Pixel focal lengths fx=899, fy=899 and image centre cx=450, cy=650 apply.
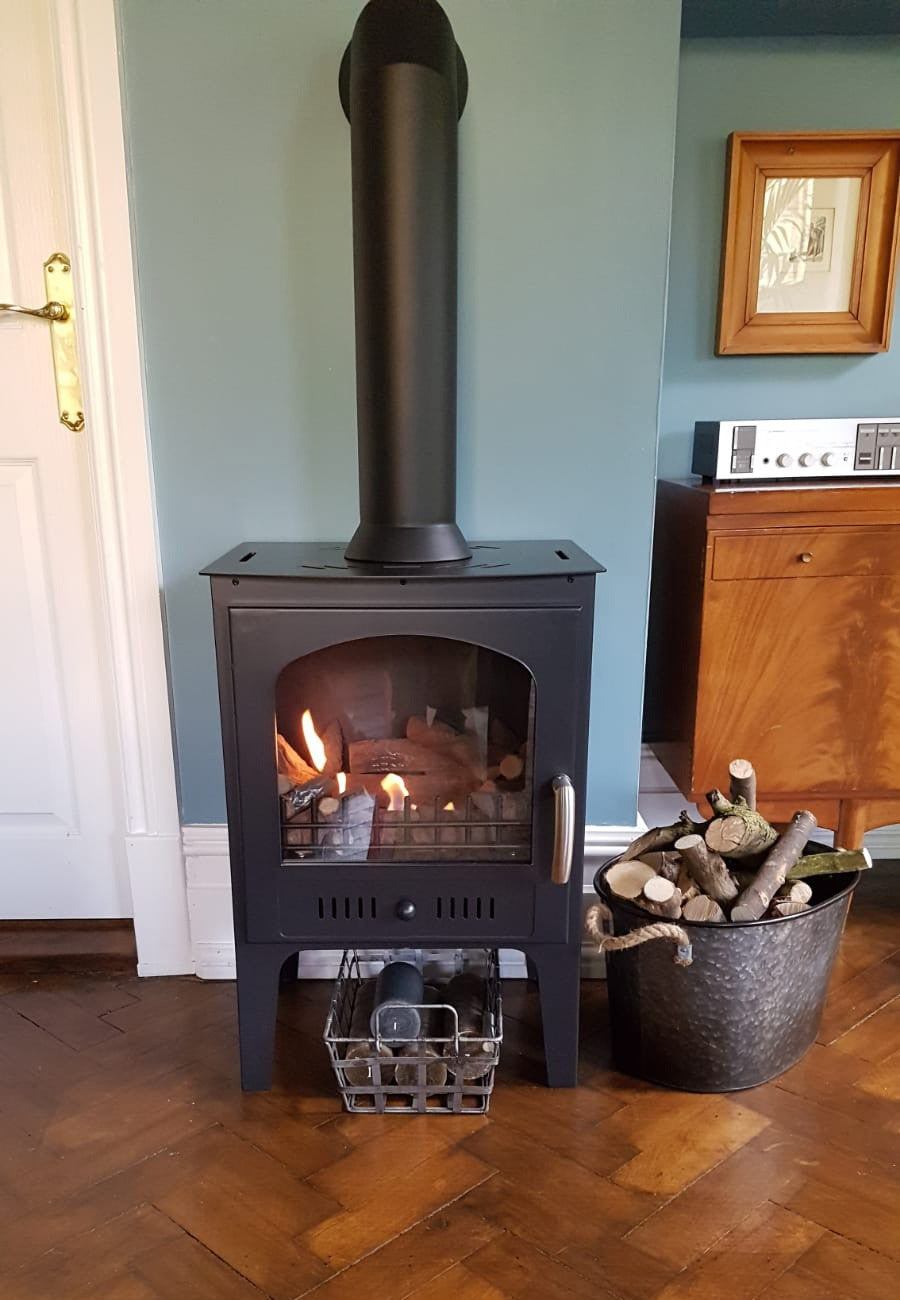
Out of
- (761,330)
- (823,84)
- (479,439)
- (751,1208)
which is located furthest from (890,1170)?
(823,84)

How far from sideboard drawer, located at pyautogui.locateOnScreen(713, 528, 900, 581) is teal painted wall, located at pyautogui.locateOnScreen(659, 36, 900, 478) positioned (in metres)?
0.40

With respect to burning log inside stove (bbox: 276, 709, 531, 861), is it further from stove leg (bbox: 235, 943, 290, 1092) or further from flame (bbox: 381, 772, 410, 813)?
stove leg (bbox: 235, 943, 290, 1092)

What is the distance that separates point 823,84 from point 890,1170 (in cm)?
190

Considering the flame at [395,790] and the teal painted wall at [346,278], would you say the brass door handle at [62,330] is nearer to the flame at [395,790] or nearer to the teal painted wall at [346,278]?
the teal painted wall at [346,278]

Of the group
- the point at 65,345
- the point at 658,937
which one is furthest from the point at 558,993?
the point at 65,345

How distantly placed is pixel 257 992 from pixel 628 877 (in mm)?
599

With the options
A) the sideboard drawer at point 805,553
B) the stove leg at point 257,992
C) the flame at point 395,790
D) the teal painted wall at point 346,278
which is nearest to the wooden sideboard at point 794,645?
the sideboard drawer at point 805,553

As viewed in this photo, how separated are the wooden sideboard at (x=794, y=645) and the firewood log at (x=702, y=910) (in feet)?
1.07

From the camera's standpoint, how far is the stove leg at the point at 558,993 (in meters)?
1.37

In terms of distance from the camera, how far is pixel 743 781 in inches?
57.9

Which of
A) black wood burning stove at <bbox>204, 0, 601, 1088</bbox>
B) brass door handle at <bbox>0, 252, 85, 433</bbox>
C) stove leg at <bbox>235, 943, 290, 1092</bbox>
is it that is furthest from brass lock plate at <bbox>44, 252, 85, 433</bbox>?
stove leg at <bbox>235, 943, 290, 1092</bbox>

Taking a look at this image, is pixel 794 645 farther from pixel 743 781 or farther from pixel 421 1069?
pixel 421 1069

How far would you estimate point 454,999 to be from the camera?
147 cm

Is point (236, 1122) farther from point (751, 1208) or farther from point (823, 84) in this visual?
point (823, 84)
